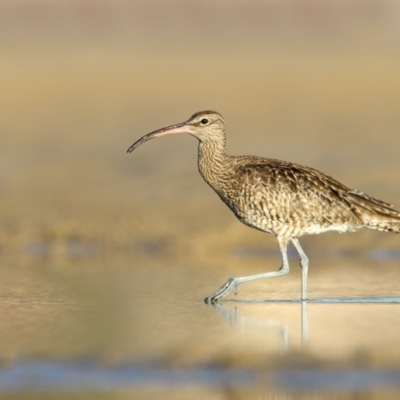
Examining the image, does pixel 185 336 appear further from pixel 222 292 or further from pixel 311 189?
pixel 311 189

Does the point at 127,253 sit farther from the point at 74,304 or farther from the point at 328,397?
the point at 328,397

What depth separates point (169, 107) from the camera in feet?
100

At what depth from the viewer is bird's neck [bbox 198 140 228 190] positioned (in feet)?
48.9

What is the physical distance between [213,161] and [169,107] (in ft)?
51.1

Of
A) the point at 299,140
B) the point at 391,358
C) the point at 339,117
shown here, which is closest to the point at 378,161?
the point at 299,140

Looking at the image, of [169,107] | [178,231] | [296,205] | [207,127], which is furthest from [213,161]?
[169,107]

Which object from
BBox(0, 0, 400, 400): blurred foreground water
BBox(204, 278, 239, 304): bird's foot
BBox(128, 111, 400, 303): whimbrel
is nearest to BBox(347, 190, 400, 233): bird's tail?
BBox(128, 111, 400, 303): whimbrel

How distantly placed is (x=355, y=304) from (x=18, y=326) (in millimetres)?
3070

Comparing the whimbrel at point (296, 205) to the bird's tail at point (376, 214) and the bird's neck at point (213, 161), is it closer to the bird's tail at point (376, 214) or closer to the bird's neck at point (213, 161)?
the bird's tail at point (376, 214)

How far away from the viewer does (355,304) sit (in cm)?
1345

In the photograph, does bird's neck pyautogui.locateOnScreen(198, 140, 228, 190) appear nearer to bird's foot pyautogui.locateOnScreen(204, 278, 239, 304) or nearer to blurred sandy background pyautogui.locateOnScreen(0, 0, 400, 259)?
bird's foot pyautogui.locateOnScreen(204, 278, 239, 304)

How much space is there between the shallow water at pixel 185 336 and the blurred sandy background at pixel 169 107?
2.68 meters

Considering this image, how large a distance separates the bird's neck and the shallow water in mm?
1037

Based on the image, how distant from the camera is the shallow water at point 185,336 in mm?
10359
